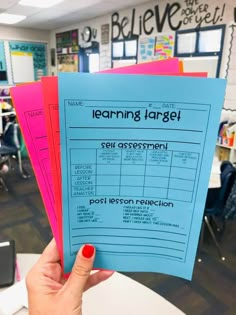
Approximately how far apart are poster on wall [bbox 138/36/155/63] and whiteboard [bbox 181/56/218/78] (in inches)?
31.7

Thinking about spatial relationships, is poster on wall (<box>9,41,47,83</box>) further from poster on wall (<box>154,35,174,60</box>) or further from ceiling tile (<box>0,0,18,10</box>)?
poster on wall (<box>154,35,174,60</box>)

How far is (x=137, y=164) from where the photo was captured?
0.47 m

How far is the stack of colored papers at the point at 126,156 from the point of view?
43 cm

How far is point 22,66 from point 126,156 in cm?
789

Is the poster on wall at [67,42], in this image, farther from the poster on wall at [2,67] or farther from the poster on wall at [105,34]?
the poster on wall at [2,67]

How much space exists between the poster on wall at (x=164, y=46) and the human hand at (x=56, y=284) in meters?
4.21

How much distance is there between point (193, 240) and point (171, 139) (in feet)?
0.70

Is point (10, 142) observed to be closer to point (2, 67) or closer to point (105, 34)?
point (105, 34)

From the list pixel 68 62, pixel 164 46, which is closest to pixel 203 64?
A: pixel 164 46

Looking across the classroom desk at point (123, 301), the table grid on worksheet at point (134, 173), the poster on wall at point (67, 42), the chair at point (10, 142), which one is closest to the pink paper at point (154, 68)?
the table grid on worksheet at point (134, 173)

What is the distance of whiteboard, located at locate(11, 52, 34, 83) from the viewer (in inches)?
286

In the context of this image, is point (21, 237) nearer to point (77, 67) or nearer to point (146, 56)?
point (146, 56)

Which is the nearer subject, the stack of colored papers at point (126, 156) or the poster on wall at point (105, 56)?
the stack of colored papers at point (126, 156)

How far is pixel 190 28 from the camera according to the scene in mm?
3914
